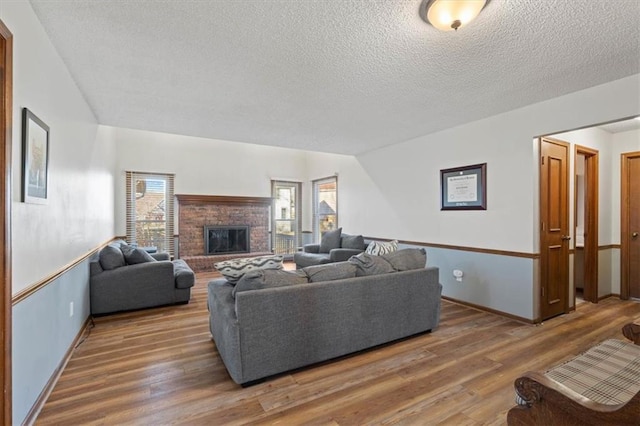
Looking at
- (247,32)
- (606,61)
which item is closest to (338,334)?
(247,32)

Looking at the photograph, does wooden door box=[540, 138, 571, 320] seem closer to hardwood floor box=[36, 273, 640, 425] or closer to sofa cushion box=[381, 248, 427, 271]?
hardwood floor box=[36, 273, 640, 425]

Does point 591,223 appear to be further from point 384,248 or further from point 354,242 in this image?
point 354,242

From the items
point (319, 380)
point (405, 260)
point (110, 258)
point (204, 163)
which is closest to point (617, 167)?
point (405, 260)

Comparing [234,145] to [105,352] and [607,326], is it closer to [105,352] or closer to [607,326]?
[105,352]

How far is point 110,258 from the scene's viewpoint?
12.2 ft

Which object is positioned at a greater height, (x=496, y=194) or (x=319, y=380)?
(x=496, y=194)

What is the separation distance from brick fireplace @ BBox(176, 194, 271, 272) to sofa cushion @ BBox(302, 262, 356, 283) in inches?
188

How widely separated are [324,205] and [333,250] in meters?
2.30

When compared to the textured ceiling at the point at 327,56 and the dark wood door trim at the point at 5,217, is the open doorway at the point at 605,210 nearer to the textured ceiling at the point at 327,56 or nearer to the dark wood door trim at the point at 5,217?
the textured ceiling at the point at 327,56

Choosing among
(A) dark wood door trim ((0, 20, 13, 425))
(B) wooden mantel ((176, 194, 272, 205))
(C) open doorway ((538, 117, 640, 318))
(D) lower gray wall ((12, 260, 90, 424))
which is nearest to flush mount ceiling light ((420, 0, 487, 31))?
(A) dark wood door trim ((0, 20, 13, 425))

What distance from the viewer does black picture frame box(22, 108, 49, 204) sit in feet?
5.57

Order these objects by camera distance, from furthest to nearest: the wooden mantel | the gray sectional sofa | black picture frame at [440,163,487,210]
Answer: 1. the wooden mantel
2. black picture frame at [440,163,487,210]
3. the gray sectional sofa

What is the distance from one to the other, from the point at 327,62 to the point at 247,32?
67 cm

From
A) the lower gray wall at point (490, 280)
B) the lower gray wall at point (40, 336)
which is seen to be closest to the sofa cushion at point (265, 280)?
the lower gray wall at point (40, 336)
